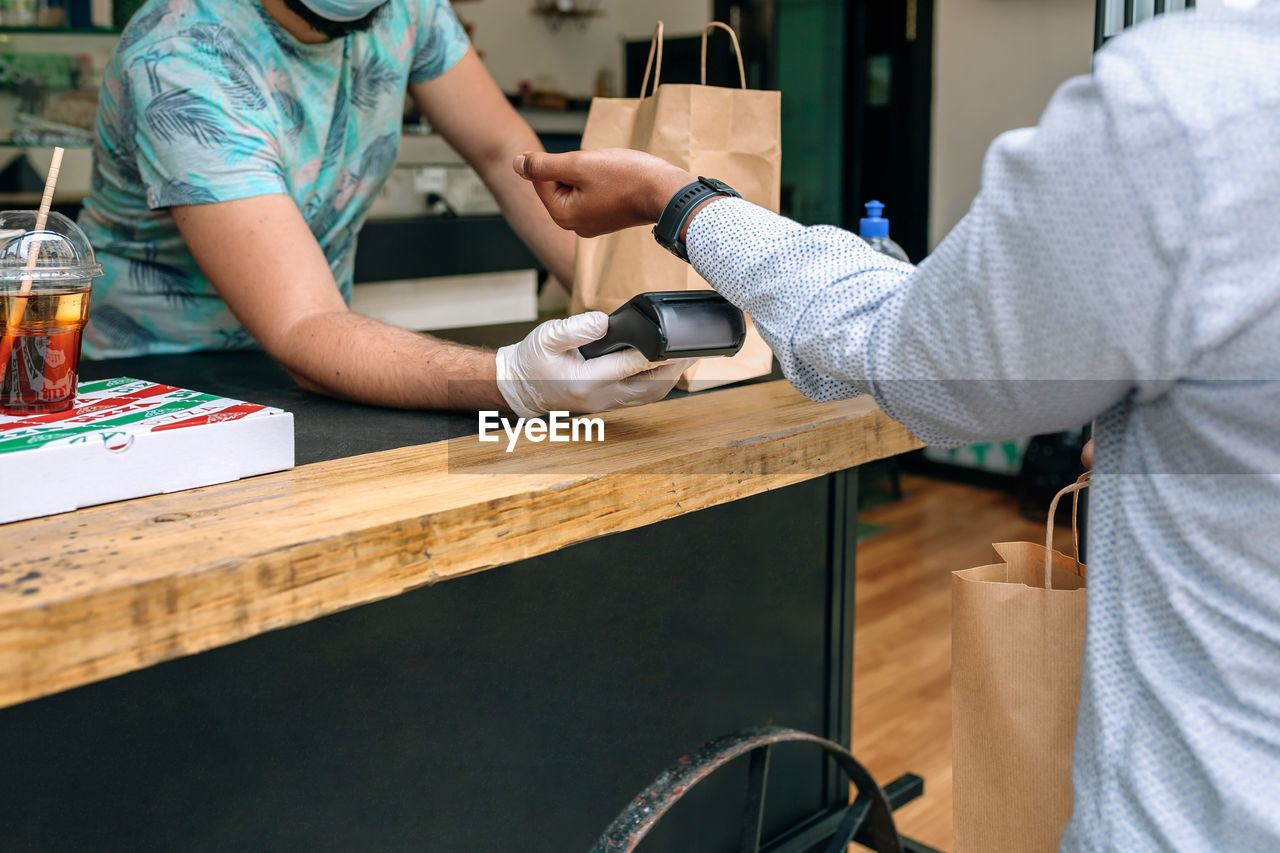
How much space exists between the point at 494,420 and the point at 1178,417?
23.8 inches

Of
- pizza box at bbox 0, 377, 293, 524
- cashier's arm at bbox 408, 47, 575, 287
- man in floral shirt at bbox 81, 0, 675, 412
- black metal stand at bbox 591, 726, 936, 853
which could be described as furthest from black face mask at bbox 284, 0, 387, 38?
black metal stand at bbox 591, 726, 936, 853

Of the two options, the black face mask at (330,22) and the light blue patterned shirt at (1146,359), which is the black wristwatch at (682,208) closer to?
the light blue patterned shirt at (1146,359)

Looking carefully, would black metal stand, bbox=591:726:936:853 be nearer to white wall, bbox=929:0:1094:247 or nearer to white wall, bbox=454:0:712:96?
white wall, bbox=929:0:1094:247

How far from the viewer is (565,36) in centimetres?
592

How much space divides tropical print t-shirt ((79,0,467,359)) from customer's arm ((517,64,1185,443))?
0.70 m

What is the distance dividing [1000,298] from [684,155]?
0.59 m

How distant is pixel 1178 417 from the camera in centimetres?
58

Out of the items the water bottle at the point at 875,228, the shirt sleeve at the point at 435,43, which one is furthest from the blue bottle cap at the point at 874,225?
the shirt sleeve at the point at 435,43

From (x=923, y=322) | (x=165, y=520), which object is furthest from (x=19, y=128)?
(x=923, y=322)

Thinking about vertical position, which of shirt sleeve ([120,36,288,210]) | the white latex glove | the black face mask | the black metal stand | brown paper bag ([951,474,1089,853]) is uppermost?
the black face mask

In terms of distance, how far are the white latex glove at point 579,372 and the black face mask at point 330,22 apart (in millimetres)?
617

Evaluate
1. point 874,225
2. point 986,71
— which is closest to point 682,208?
point 874,225

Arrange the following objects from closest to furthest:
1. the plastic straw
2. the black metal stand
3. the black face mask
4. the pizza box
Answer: the pizza box → the plastic straw → the black metal stand → the black face mask

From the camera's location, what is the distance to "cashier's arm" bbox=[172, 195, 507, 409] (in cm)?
105
